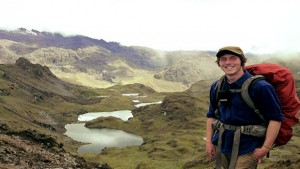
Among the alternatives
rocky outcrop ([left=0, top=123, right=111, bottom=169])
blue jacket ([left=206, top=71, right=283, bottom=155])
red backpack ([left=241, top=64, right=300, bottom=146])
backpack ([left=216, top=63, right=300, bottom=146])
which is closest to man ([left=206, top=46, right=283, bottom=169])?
blue jacket ([left=206, top=71, right=283, bottom=155])

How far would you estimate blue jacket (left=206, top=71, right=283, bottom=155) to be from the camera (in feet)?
30.3

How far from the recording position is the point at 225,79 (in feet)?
34.3

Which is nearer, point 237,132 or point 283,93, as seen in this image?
point 283,93

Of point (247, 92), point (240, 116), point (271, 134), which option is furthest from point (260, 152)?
point (247, 92)

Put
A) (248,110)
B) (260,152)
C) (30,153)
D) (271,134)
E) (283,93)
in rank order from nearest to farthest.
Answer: (271,134), (260,152), (283,93), (248,110), (30,153)

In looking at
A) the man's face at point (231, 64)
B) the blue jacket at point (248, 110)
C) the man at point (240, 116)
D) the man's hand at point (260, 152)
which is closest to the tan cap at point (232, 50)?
the man at point (240, 116)

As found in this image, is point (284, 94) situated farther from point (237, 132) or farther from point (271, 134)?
point (237, 132)

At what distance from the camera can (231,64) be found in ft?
32.1

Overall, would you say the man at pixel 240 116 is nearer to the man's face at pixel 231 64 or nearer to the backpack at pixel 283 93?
the man's face at pixel 231 64

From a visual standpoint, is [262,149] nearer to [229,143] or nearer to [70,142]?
[229,143]

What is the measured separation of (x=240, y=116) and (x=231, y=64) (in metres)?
1.41

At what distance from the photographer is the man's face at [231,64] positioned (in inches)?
384

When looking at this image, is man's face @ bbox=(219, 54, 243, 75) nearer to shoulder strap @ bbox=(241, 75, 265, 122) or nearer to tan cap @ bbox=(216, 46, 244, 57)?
tan cap @ bbox=(216, 46, 244, 57)

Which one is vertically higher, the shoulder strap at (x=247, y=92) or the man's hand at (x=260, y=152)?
the shoulder strap at (x=247, y=92)
